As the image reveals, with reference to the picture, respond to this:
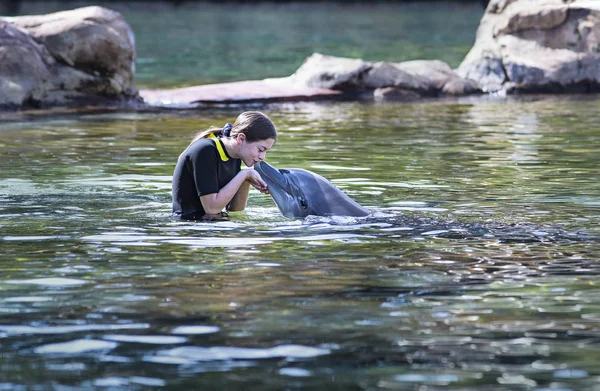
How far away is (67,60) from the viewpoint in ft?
52.2

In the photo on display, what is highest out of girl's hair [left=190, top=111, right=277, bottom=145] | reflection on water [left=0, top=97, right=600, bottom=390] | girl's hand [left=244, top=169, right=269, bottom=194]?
girl's hair [left=190, top=111, right=277, bottom=145]

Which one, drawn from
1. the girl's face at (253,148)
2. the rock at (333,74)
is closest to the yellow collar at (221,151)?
the girl's face at (253,148)

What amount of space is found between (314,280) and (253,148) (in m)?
1.63

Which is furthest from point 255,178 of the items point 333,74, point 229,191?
point 333,74

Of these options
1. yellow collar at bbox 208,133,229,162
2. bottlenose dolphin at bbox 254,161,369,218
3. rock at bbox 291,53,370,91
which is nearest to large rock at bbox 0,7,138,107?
rock at bbox 291,53,370,91

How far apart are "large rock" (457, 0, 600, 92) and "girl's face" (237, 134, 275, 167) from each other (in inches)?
460

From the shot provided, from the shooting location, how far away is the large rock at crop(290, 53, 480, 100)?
1769cm

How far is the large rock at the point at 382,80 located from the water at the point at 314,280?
21.9ft

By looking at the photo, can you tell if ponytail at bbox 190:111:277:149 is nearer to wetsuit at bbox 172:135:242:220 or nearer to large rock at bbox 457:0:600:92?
wetsuit at bbox 172:135:242:220

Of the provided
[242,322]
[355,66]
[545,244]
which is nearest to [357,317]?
[242,322]

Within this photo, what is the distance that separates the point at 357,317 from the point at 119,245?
2.14 metres

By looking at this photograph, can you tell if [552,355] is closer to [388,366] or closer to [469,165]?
[388,366]

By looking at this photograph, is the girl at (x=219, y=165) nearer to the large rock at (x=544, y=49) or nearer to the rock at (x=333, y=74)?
the rock at (x=333, y=74)

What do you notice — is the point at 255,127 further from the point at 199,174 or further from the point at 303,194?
the point at 303,194
